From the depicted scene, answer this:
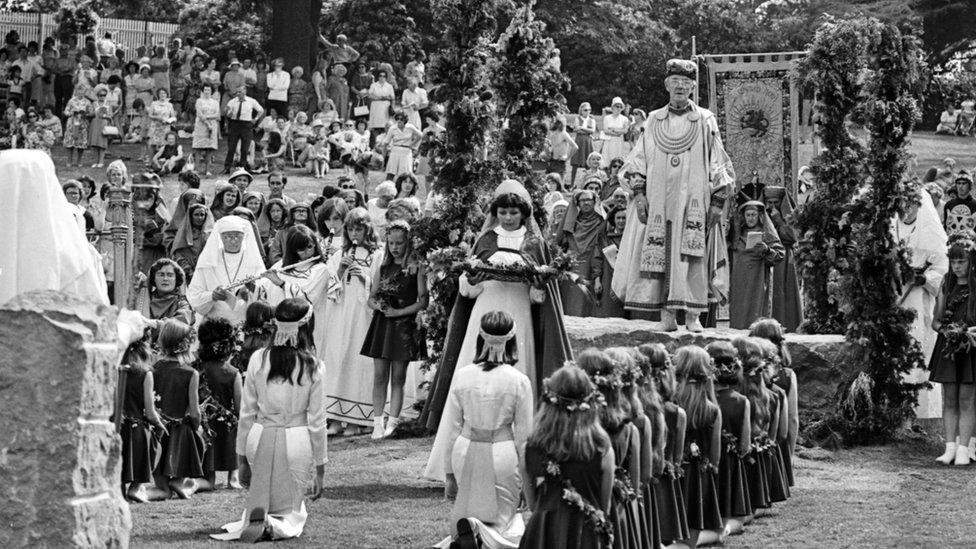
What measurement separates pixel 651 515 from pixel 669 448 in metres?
0.47

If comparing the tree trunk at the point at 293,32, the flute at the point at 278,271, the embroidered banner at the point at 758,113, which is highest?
the tree trunk at the point at 293,32

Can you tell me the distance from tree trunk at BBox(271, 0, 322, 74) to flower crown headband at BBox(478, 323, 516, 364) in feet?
85.0

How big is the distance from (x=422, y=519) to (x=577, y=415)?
2758 mm

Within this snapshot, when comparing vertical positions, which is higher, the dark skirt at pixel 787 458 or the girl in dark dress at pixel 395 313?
the girl in dark dress at pixel 395 313

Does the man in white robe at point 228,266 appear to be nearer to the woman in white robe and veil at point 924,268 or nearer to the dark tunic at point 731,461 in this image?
the dark tunic at point 731,461

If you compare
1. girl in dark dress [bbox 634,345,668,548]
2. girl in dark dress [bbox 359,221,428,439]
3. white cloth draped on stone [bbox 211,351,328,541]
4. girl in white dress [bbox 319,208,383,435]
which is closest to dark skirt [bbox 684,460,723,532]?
girl in dark dress [bbox 634,345,668,548]

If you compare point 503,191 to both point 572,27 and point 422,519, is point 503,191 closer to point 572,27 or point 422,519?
point 422,519

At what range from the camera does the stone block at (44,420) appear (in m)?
5.75

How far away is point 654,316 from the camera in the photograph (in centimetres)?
1521

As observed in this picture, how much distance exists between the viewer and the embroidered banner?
20.0 metres

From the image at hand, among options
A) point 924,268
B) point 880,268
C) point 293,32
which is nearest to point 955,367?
point 880,268

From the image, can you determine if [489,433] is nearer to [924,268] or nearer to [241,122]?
[924,268]

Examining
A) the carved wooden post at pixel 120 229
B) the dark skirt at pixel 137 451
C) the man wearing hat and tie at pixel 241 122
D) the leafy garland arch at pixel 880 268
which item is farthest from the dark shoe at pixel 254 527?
the man wearing hat and tie at pixel 241 122

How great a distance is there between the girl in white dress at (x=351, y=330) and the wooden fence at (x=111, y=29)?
2322 centimetres
